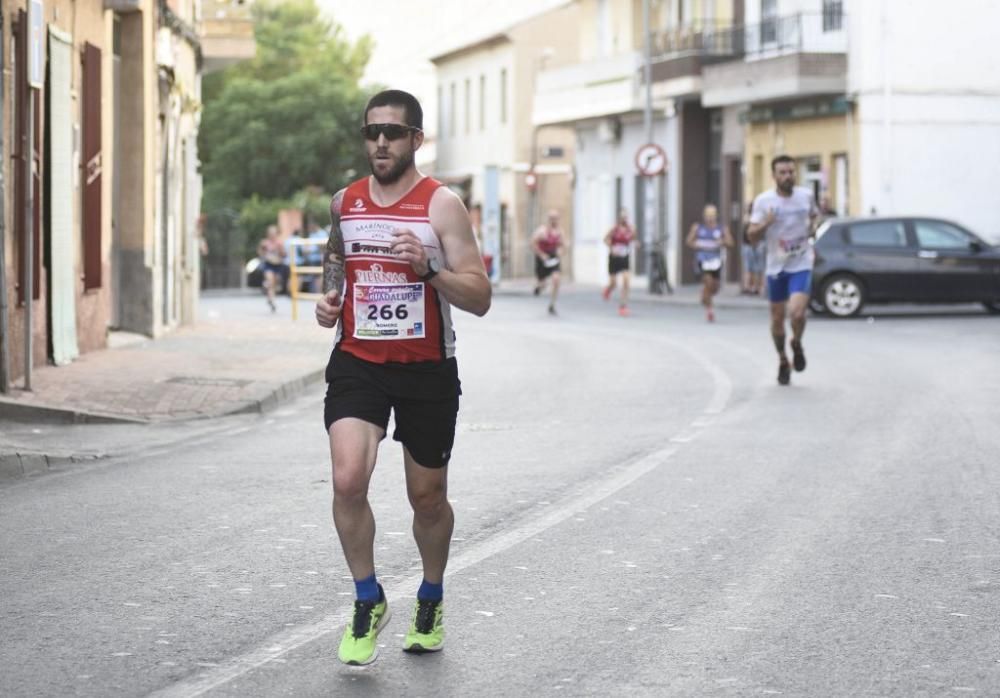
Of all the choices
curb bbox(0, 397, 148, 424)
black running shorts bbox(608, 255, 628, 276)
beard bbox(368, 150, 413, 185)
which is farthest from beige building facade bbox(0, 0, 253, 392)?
beard bbox(368, 150, 413, 185)

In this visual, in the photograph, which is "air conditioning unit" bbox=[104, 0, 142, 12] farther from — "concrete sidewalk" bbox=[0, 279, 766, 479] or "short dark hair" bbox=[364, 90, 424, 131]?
"short dark hair" bbox=[364, 90, 424, 131]

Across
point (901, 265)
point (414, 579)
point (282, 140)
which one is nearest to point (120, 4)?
point (901, 265)

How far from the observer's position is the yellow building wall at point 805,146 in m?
42.6

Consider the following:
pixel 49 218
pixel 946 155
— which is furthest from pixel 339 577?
pixel 946 155

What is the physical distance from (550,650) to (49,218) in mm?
13677

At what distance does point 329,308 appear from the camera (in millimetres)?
6754

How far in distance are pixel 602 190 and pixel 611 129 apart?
2901 millimetres

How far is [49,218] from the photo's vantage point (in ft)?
64.4

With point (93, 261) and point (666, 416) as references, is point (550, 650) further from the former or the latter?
point (93, 261)

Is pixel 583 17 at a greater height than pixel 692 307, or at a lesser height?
greater

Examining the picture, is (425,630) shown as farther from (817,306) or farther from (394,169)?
(817,306)

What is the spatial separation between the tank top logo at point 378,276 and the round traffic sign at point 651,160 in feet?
126

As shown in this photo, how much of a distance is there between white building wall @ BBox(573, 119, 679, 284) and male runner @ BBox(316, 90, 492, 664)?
4649cm

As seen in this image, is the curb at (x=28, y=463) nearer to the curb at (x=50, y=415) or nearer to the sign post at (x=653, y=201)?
the curb at (x=50, y=415)
